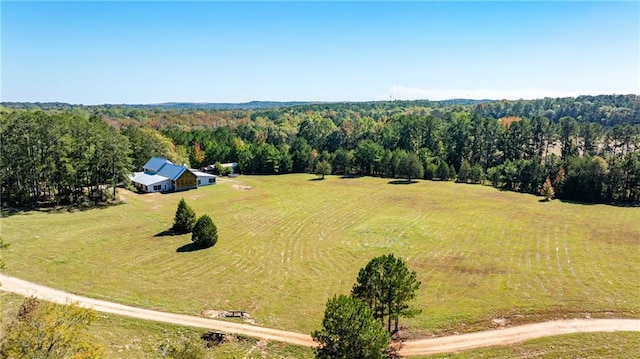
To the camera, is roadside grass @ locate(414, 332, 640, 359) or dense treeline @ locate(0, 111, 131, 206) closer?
roadside grass @ locate(414, 332, 640, 359)

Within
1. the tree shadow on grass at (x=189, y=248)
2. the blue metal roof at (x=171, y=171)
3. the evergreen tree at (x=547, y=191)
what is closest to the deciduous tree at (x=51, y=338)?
the tree shadow on grass at (x=189, y=248)

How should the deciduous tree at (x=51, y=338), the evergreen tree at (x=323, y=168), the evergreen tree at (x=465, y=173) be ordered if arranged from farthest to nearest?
the evergreen tree at (x=323, y=168) < the evergreen tree at (x=465, y=173) < the deciduous tree at (x=51, y=338)

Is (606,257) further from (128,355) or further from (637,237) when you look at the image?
(128,355)

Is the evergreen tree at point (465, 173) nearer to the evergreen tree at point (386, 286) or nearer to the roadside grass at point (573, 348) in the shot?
the roadside grass at point (573, 348)

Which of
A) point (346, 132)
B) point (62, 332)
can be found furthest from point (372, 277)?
point (346, 132)

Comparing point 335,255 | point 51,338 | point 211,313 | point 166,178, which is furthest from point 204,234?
point 166,178

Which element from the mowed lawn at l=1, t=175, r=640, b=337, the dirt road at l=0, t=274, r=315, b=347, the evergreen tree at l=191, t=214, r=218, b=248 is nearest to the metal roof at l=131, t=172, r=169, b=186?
the mowed lawn at l=1, t=175, r=640, b=337

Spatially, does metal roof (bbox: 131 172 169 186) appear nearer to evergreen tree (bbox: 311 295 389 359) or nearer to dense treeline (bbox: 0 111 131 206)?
dense treeline (bbox: 0 111 131 206)
